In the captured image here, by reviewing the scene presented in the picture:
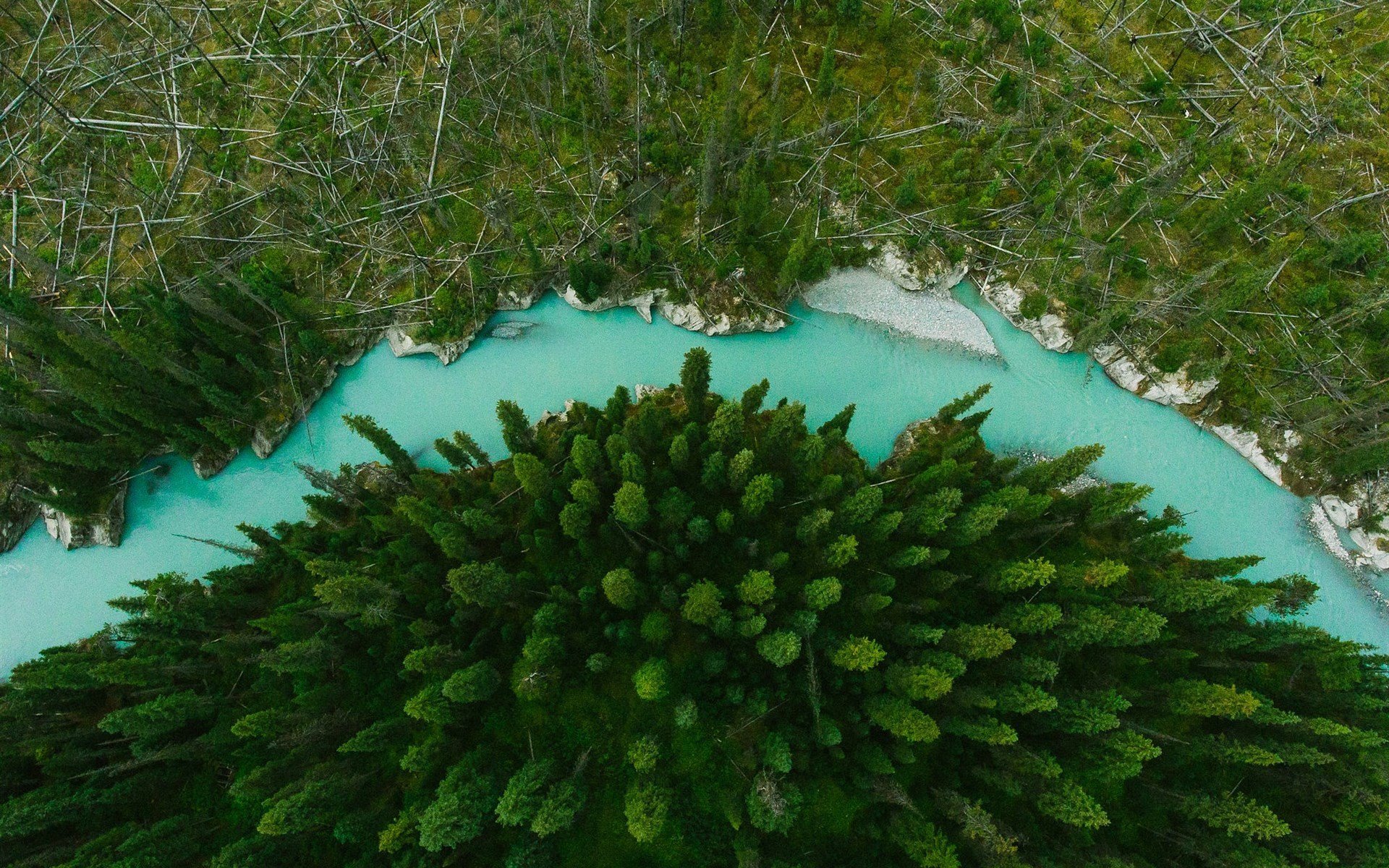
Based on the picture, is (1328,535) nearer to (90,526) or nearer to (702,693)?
(702,693)

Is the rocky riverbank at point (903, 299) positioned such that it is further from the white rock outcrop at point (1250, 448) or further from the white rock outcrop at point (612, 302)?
the white rock outcrop at point (1250, 448)

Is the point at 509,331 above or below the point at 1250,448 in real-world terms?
above

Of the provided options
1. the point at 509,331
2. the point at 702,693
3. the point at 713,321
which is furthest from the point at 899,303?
the point at 702,693

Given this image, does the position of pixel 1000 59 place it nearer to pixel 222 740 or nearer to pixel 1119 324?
pixel 1119 324

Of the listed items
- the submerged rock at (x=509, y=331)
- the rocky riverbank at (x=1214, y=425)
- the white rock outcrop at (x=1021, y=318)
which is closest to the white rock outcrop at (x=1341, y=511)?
the rocky riverbank at (x=1214, y=425)

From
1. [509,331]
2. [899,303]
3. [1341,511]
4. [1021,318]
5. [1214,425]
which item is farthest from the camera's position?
[899,303]

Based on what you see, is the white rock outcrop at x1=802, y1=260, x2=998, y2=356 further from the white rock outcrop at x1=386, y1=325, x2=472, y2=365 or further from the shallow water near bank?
the white rock outcrop at x1=386, y1=325, x2=472, y2=365

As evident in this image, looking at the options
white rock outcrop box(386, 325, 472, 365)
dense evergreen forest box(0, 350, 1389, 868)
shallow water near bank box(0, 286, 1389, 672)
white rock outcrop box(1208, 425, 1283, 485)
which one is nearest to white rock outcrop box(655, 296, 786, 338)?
shallow water near bank box(0, 286, 1389, 672)
